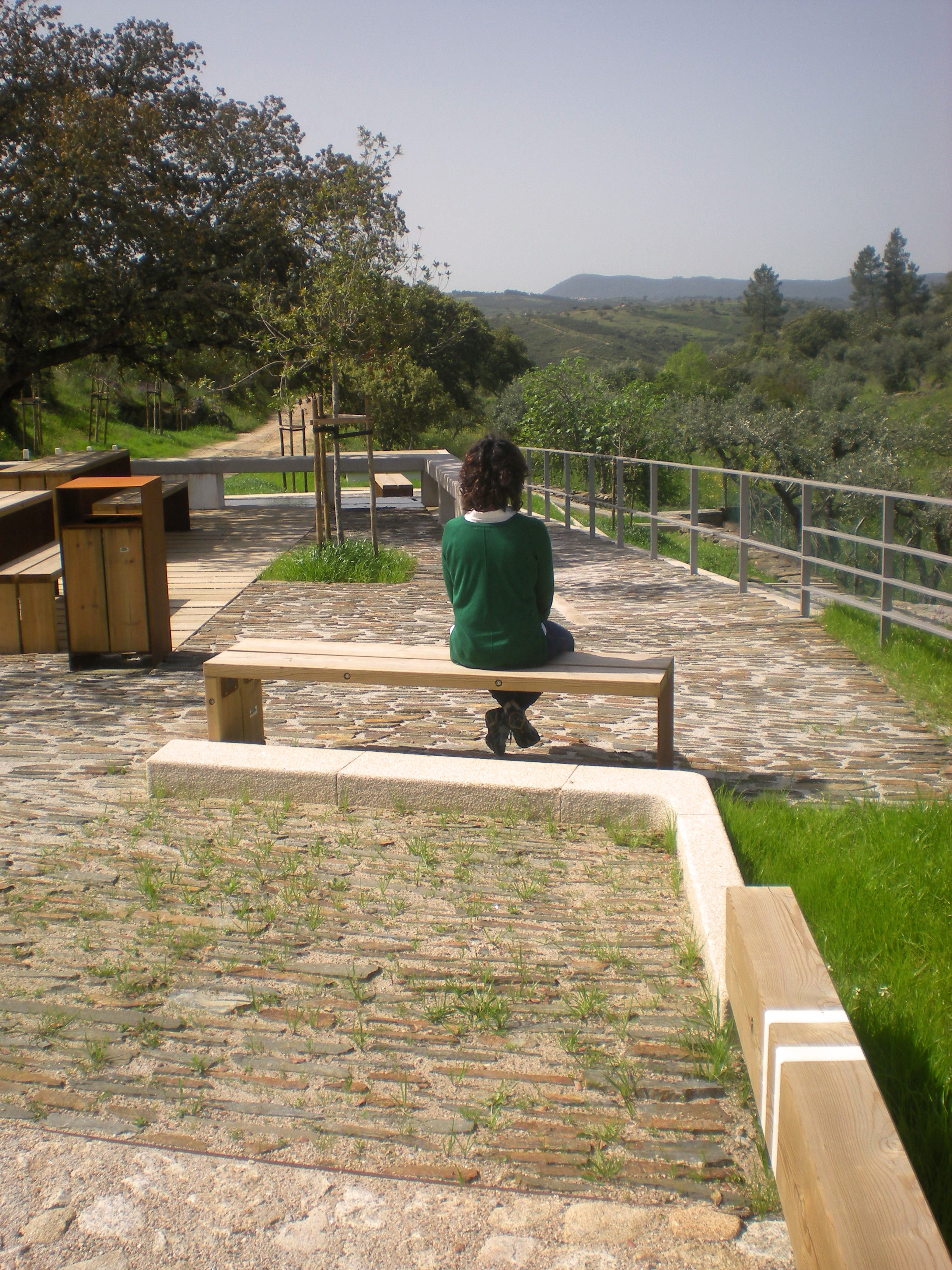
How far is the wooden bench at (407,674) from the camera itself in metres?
4.55

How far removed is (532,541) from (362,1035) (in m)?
2.50

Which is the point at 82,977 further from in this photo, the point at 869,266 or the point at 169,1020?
the point at 869,266

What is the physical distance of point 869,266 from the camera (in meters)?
136

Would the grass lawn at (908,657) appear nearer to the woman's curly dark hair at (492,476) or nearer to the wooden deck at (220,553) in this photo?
the woman's curly dark hair at (492,476)

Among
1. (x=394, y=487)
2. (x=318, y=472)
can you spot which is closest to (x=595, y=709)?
(x=318, y=472)

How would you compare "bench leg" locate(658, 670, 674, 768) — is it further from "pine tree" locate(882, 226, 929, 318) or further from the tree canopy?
"pine tree" locate(882, 226, 929, 318)

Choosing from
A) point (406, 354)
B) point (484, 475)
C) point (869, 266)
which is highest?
point (869, 266)

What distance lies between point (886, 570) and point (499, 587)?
3.59 meters

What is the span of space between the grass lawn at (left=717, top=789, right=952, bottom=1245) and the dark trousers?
960 mm

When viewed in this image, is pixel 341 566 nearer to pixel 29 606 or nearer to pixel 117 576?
pixel 29 606

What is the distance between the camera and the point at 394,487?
1475 cm

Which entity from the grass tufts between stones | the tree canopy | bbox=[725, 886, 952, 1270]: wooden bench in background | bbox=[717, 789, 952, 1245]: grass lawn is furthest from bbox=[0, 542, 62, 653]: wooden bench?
the tree canopy

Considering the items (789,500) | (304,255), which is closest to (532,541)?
(304,255)

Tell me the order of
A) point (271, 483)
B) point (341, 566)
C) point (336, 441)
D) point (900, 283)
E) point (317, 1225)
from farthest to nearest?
point (900, 283), point (271, 483), point (336, 441), point (341, 566), point (317, 1225)
